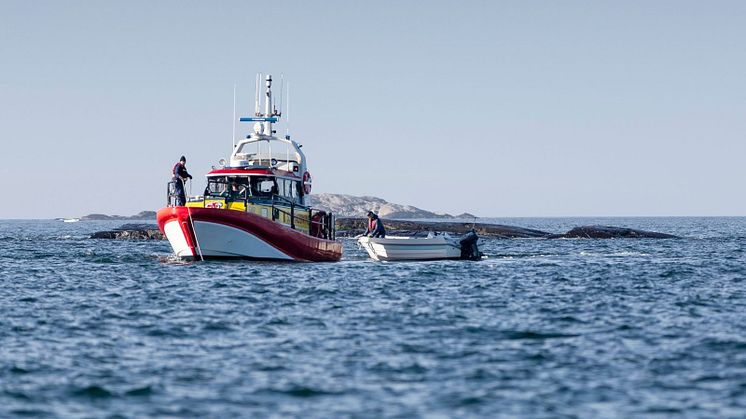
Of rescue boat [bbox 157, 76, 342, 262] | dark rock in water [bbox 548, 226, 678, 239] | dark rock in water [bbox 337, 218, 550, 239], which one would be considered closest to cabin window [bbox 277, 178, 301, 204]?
rescue boat [bbox 157, 76, 342, 262]

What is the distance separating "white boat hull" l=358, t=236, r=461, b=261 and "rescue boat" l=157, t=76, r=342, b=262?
206cm

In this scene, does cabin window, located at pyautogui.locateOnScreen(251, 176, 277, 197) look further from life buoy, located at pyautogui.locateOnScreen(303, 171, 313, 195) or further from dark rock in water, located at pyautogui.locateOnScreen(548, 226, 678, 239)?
dark rock in water, located at pyautogui.locateOnScreen(548, 226, 678, 239)

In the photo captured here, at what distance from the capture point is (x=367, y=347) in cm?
1750

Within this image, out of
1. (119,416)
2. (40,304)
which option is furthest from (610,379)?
(40,304)

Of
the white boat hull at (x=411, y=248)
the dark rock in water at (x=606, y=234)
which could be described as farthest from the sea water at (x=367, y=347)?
the dark rock in water at (x=606, y=234)

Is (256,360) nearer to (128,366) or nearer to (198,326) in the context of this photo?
(128,366)

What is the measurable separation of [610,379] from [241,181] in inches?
1056

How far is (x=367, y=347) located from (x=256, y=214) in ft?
64.0

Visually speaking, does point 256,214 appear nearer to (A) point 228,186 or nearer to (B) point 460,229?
(A) point 228,186

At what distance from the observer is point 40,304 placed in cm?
2481

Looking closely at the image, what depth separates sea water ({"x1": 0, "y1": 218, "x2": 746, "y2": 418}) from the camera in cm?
1312

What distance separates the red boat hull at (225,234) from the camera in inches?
1401

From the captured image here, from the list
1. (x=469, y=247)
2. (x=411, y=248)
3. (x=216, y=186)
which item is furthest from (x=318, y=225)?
(x=469, y=247)

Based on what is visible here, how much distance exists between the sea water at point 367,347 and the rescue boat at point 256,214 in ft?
11.2
